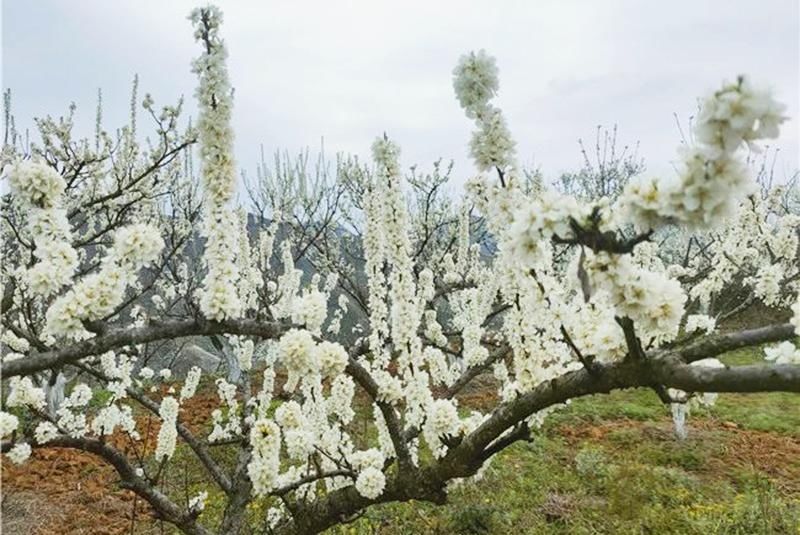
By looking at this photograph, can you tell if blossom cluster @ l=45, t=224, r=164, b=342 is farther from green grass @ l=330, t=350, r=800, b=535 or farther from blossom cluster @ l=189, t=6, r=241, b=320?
green grass @ l=330, t=350, r=800, b=535

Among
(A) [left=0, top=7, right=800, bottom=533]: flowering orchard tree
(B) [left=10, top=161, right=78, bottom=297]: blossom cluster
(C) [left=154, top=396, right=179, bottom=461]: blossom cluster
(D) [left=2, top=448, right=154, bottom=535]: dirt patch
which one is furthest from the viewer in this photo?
(D) [left=2, top=448, right=154, bottom=535]: dirt patch

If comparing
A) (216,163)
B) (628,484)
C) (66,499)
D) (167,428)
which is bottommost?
(628,484)

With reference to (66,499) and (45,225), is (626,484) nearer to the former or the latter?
(45,225)

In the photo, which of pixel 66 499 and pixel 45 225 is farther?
pixel 66 499

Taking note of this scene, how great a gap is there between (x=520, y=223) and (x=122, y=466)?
15.9ft

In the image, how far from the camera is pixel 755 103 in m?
1.69

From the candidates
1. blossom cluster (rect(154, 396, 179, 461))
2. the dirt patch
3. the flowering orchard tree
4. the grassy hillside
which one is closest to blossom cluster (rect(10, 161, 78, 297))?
the flowering orchard tree

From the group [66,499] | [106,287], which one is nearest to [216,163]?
[106,287]

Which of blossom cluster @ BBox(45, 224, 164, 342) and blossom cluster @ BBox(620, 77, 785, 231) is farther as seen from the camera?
blossom cluster @ BBox(45, 224, 164, 342)

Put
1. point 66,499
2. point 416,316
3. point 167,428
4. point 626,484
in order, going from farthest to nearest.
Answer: point 66,499 < point 626,484 < point 167,428 < point 416,316

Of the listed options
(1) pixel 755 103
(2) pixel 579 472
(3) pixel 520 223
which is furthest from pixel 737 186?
(2) pixel 579 472

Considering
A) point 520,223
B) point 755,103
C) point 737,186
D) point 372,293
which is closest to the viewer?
point 755,103

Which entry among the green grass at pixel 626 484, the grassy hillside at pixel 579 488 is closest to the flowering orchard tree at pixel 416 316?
the grassy hillside at pixel 579 488

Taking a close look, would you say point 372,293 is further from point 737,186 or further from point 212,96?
point 737,186
